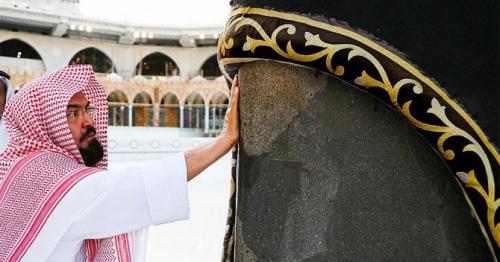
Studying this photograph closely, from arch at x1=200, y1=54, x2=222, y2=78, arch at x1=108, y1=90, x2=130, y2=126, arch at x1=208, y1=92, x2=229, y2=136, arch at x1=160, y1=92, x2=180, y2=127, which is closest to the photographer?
arch at x1=108, y1=90, x2=130, y2=126

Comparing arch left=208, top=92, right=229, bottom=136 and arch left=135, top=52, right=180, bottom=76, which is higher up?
arch left=135, top=52, right=180, bottom=76

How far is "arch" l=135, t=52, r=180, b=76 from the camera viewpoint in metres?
28.9

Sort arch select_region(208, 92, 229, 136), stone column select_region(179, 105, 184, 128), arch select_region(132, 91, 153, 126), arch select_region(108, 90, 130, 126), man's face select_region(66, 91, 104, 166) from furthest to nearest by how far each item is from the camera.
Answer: arch select_region(208, 92, 229, 136)
arch select_region(132, 91, 153, 126)
stone column select_region(179, 105, 184, 128)
arch select_region(108, 90, 130, 126)
man's face select_region(66, 91, 104, 166)

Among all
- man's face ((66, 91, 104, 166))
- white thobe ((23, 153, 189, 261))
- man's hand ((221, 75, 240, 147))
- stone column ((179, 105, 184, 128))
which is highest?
man's hand ((221, 75, 240, 147))

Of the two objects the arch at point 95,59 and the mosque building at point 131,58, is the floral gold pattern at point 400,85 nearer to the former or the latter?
the mosque building at point 131,58

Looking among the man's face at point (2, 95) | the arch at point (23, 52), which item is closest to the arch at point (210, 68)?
the arch at point (23, 52)

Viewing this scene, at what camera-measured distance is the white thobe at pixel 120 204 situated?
896 millimetres

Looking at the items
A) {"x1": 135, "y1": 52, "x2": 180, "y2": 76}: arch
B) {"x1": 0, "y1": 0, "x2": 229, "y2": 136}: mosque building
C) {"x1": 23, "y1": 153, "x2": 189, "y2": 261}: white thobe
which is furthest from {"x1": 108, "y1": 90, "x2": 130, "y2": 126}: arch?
{"x1": 23, "y1": 153, "x2": 189, "y2": 261}: white thobe

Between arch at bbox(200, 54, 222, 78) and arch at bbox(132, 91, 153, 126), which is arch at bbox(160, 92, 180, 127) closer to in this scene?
arch at bbox(132, 91, 153, 126)

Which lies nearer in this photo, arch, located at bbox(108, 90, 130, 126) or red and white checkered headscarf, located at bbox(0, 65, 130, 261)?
red and white checkered headscarf, located at bbox(0, 65, 130, 261)

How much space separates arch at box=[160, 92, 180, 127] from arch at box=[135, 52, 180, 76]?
3418mm

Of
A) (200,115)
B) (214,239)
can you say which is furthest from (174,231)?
(200,115)

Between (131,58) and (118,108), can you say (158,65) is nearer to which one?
(131,58)

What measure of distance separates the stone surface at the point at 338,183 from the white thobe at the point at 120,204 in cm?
19
